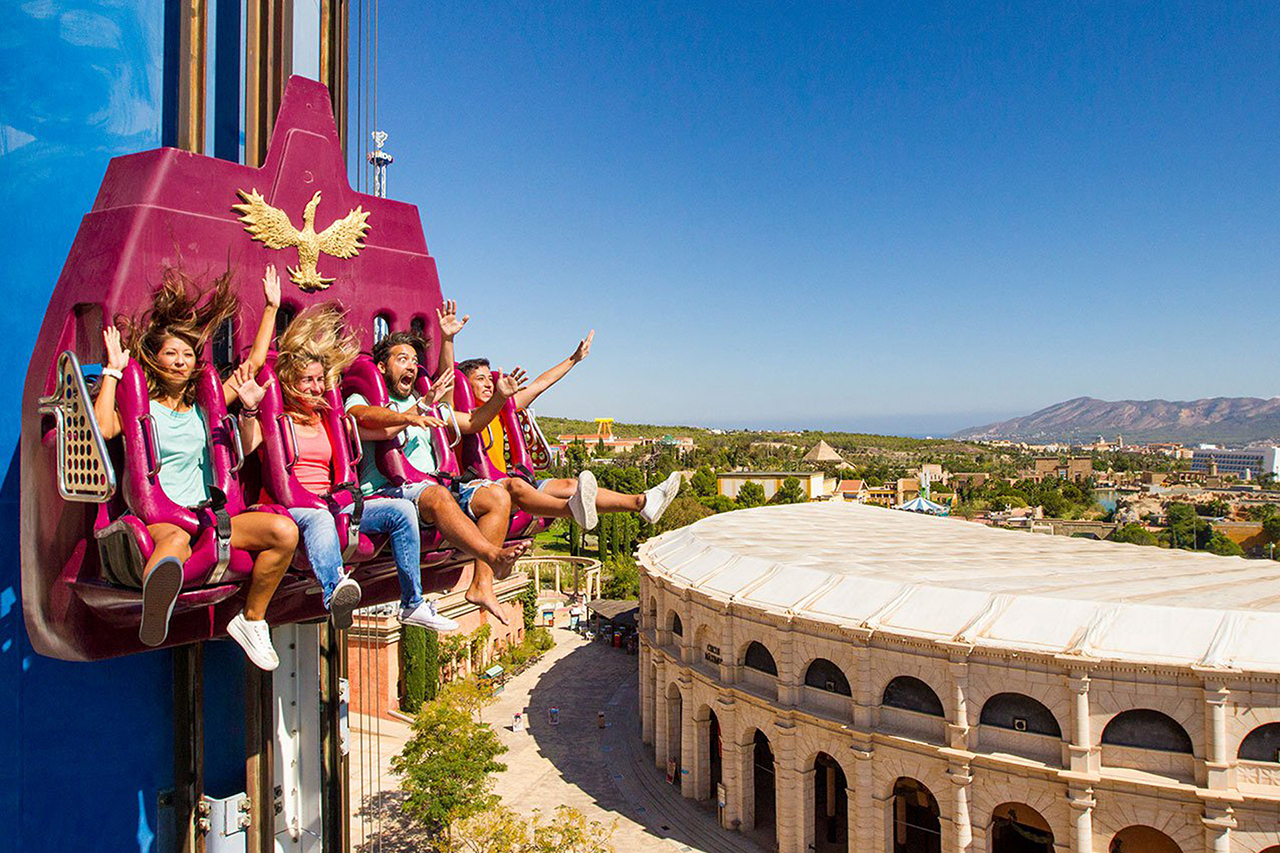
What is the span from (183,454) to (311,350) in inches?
72.3

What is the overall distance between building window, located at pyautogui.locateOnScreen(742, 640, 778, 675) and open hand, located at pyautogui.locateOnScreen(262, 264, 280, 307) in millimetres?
32727

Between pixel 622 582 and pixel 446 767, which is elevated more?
pixel 446 767

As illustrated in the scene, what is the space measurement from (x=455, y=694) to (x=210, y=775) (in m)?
25.5

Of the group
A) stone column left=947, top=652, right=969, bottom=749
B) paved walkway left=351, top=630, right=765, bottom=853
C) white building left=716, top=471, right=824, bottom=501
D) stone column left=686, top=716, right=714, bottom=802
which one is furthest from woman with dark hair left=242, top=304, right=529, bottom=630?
white building left=716, top=471, right=824, bottom=501

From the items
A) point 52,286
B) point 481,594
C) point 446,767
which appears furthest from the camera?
point 446,767

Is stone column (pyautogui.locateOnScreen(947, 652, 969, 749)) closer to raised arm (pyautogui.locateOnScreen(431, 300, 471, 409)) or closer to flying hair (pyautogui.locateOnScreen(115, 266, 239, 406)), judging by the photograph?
raised arm (pyautogui.locateOnScreen(431, 300, 471, 409))

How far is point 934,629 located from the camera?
31.9m

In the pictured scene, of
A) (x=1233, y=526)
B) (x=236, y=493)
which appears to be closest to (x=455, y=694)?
(x=236, y=493)

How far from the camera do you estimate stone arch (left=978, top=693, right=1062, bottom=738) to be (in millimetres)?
30016

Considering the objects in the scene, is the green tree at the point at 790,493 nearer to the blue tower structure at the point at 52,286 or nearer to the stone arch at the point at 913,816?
the stone arch at the point at 913,816

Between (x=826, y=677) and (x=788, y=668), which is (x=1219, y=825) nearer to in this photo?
(x=826, y=677)

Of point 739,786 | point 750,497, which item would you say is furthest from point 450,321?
point 750,497

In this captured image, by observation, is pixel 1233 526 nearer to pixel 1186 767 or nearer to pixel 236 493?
pixel 1186 767

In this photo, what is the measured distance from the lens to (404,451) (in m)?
10.9
